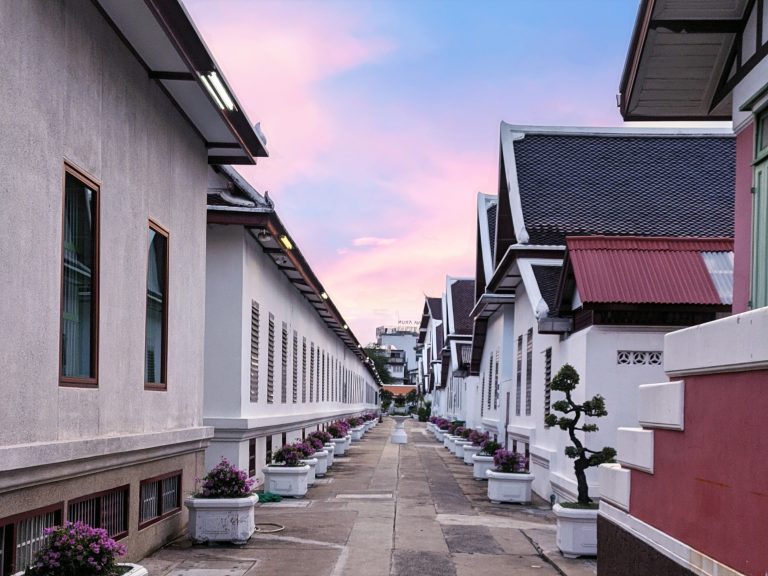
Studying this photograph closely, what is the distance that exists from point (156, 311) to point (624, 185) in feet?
42.3

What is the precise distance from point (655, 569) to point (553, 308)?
1066 cm

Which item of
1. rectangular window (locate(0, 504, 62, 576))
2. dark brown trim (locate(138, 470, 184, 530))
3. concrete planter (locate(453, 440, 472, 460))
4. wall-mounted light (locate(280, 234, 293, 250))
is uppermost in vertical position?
wall-mounted light (locate(280, 234, 293, 250))

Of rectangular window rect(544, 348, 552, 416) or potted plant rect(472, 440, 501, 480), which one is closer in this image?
rectangular window rect(544, 348, 552, 416)

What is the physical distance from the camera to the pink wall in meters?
7.87

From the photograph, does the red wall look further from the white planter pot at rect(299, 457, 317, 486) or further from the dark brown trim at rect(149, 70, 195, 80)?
the white planter pot at rect(299, 457, 317, 486)

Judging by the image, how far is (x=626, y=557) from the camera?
26.5ft

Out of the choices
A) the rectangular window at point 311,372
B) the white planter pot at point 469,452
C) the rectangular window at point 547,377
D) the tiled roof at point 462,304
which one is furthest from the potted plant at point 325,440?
the tiled roof at point 462,304

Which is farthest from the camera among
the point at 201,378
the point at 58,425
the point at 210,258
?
the point at 210,258

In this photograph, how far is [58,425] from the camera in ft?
26.6

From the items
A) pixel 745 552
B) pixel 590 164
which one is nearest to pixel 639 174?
pixel 590 164

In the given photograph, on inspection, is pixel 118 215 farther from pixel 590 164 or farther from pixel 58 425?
pixel 590 164

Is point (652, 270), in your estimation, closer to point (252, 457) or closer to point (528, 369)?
point (528, 369)

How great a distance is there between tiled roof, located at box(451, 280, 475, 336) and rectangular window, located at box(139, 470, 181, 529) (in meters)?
34.9

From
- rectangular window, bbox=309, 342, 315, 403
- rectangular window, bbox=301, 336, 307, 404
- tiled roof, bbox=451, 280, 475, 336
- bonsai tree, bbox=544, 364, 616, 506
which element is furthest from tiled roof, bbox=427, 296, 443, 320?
bonsai tree, bbox=544, 364, 616, 506
